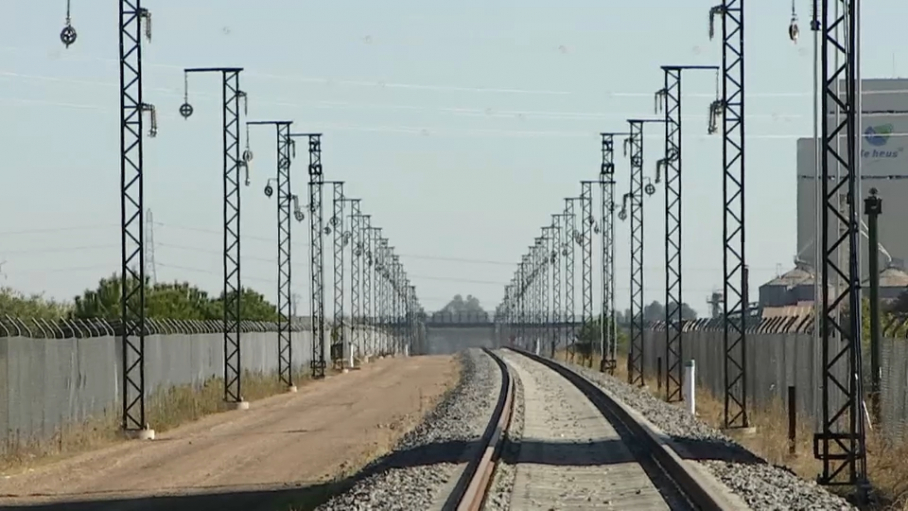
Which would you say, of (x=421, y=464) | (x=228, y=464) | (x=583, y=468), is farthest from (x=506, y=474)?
(x=228, y=464)

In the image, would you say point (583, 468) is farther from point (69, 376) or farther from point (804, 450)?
point (69, 376)

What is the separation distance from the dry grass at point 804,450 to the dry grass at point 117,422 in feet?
45.2

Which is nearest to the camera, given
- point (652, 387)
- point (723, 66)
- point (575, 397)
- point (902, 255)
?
point (723, 66)

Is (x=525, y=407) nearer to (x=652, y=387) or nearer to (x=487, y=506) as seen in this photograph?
(x=652, y=387)

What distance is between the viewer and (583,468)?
94.1ft

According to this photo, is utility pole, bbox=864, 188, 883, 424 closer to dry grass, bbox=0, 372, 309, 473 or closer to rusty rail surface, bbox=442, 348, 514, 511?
rusty rail surface, bbox=442, 348, 514, 511

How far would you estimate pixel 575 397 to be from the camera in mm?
57844

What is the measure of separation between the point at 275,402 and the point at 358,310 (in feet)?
219

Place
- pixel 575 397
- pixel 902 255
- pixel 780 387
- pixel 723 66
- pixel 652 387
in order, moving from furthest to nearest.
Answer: pixel 902 255 < pixel 652 387 < pixel 575 397 < pixel 780 387 < pixel 723 66

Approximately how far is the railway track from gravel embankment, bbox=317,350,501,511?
43 centimetres

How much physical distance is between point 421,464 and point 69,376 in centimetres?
1440

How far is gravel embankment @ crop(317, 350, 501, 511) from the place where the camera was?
22828 millimetres

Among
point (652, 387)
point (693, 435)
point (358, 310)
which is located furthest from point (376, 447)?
point (358, 310)

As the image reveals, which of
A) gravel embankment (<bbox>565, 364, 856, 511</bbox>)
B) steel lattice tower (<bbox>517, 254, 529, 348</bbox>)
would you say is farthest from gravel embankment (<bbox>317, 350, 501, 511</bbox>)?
steel lattice tower (<bbox>517, 254, 529, 348</bbox>)
